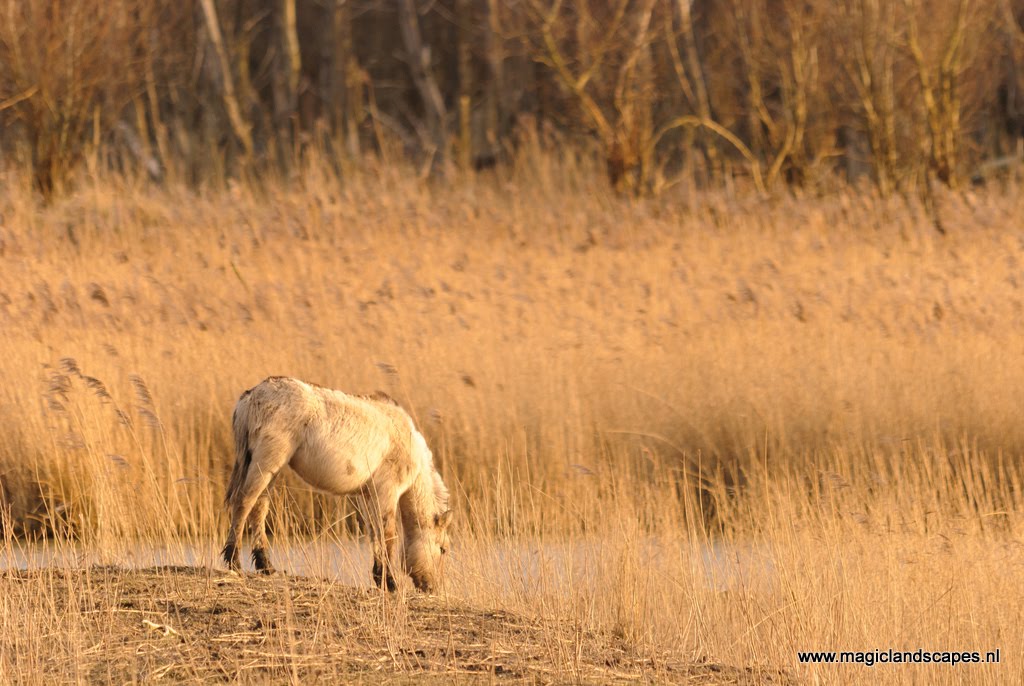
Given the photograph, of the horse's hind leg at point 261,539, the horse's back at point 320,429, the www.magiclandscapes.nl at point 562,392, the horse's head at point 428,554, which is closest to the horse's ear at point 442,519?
the horse's head at point 428,554

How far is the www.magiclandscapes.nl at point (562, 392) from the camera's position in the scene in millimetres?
5359

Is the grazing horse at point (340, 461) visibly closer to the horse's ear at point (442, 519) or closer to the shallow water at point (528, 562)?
the horse's ear at point (442, 519)

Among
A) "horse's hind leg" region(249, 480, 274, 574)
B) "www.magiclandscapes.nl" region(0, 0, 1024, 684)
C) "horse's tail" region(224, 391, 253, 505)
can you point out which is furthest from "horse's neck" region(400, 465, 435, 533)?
"horse's tail" region(224, 391, 253, 505)

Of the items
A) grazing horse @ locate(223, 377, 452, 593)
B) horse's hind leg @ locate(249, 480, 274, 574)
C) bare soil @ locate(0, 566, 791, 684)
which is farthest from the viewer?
horse's hind leg @ locate(249, 480, 274, 574)

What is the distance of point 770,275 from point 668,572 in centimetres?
622

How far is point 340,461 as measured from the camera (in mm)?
5652

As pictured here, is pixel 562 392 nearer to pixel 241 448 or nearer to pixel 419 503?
pixel 419 503

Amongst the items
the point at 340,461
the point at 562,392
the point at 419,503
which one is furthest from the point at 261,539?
the point at 562,392

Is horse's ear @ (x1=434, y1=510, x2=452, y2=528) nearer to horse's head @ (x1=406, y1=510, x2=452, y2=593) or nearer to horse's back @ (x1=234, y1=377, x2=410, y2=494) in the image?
horse's head @ (x1=406, y1=510, x2=452, y2=593)

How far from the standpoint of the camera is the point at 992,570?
6.44 meters

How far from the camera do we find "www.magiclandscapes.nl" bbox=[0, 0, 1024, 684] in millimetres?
5359

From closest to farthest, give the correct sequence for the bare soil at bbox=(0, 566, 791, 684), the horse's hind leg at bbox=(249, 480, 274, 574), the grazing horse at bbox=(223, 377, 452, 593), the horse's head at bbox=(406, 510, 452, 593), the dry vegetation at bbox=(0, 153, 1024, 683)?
the bare soil at bbox=(0, 566, 791, 684)
the dry vegetation at bbox=(0, 153, 1024, 683)
the grazing horse at bbox=(223, 377, 452, 593)
the horse's hind leg at bbox=(249, 480, 274, 574)
the horse's head at bbox=(406, 510, 452, 593)

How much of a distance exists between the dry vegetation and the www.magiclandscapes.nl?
33mm

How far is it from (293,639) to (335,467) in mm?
1149
